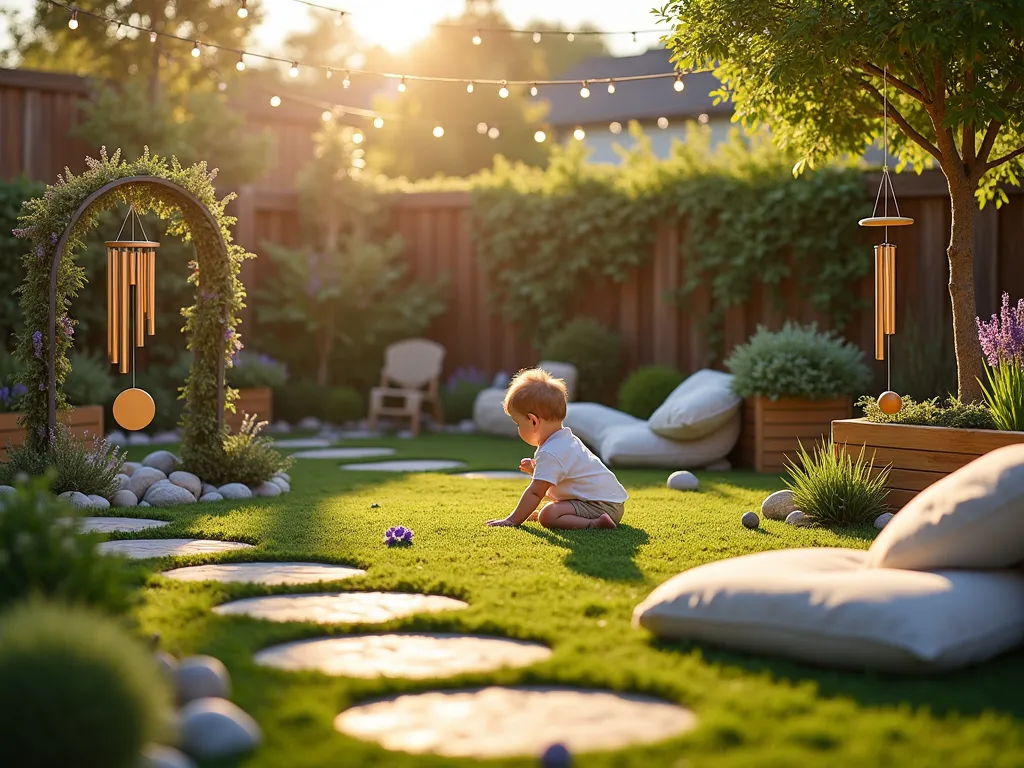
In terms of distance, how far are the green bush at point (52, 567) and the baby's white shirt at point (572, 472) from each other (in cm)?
282

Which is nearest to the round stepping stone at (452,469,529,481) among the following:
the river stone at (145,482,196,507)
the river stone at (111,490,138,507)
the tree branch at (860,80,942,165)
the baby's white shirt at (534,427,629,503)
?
the river stone at (145,482,196,507)

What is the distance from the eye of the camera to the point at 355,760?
2.21m

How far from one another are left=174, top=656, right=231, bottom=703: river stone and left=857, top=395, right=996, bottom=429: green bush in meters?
4.01

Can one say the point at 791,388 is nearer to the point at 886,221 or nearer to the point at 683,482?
the point at 683,482

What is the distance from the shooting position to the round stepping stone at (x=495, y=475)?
7.50m

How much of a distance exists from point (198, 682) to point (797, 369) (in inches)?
232

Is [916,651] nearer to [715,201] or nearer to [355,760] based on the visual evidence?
[355,760]

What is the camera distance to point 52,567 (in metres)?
2.56

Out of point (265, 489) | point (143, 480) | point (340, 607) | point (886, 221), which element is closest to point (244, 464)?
point (265, 489)

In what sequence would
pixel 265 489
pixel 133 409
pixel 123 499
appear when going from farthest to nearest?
pixel 265 489, pixel 133 409, pixel 123 499

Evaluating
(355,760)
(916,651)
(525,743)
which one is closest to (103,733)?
(355,760)

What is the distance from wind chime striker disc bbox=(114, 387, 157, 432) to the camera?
6.28 metres

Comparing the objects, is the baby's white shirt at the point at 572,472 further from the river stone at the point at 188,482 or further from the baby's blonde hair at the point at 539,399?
the river stone at the point at 188,482

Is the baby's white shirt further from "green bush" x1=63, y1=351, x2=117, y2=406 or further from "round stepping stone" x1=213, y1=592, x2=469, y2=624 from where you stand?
"green bush" x1=63, y1=351, x2=117, y2=406
